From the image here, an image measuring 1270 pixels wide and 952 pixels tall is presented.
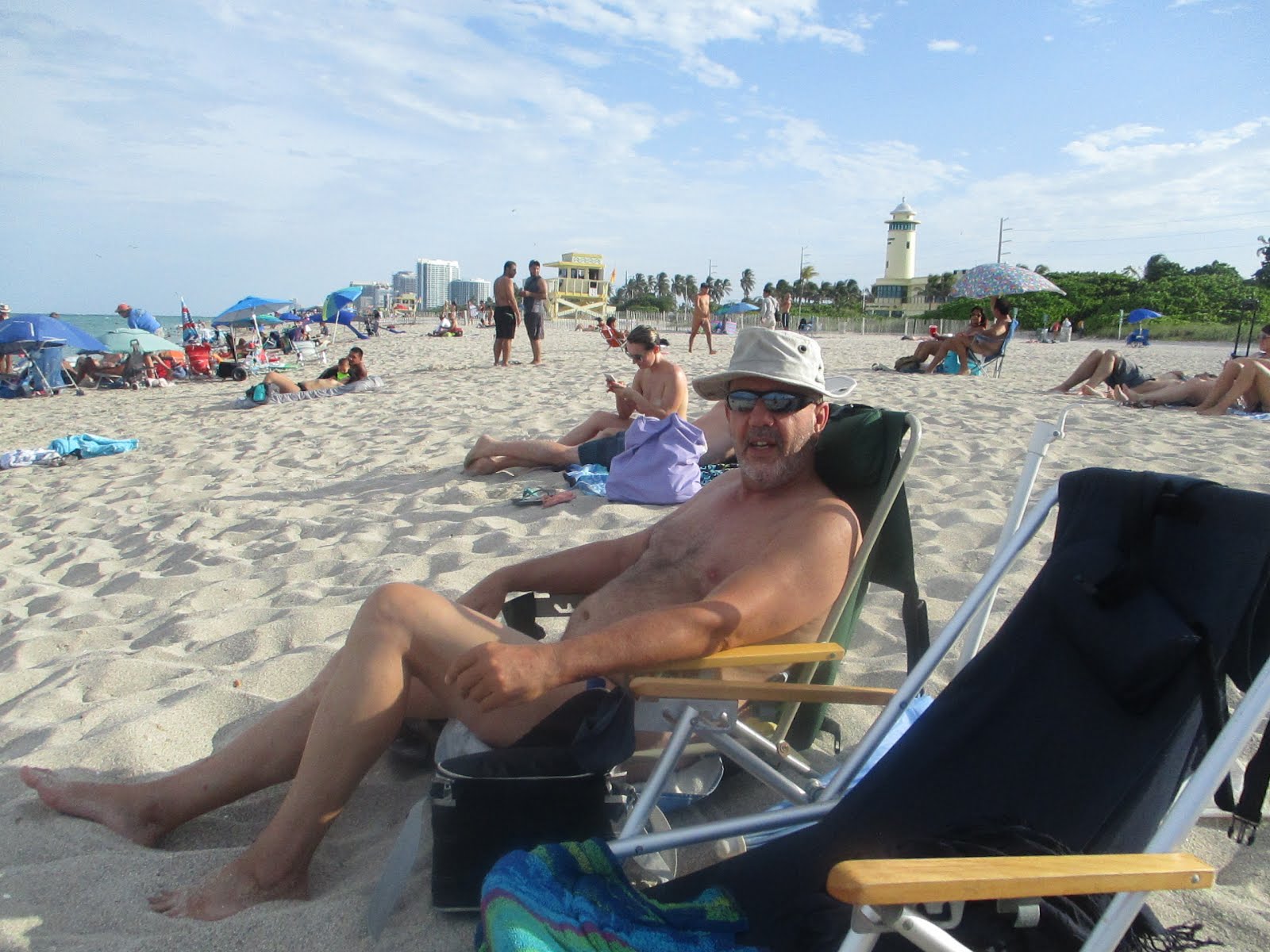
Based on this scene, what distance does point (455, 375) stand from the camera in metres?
12.5

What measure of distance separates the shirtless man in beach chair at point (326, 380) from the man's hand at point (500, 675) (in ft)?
32.0

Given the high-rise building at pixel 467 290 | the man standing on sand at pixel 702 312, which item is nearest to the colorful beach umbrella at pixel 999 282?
the man standing on sand at pixel 702 312

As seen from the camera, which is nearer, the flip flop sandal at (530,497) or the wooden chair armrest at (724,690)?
the wooden chair armrest at (724,690)

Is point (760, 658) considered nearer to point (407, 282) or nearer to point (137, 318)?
point (137, 318)

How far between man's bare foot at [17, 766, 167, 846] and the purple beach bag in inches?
120

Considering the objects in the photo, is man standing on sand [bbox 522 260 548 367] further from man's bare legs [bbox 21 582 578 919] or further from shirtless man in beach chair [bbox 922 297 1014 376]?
man's bare legs [bbox 21 582 578 919]

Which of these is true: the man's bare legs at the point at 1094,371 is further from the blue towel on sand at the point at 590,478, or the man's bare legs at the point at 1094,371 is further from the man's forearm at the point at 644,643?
the man's forearm at the point at 644,643

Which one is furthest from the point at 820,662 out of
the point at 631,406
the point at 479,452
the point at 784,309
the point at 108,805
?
the point at 784,309

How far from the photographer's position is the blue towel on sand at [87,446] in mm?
7309

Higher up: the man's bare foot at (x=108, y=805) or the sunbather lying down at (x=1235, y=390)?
the sunbather lying down at (x=1235, y=390)

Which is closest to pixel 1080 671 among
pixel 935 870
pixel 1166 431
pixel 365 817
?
pixel 935 870

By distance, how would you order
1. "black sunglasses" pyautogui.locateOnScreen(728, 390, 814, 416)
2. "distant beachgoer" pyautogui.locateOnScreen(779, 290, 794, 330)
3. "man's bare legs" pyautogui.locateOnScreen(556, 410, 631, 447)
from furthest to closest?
"distant beachgoer" pyautogui.locateOnScreen(779, 290, 794, 330) → "man's bare legs" pyautogui.locateOnScreen(556, 410, 631, 447) → "black sunglasses" pyautogui.locateOnScreen(728, 390, 814, 416)

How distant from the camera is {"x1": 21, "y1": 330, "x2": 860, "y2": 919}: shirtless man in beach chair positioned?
68.6 inches

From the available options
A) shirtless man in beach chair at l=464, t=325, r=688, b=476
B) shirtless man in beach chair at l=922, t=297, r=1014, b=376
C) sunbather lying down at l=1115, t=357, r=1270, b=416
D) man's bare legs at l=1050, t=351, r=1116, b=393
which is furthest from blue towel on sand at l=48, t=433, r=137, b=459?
shirtless man in beach chair at l=922, t=297, r=1014, b=376
